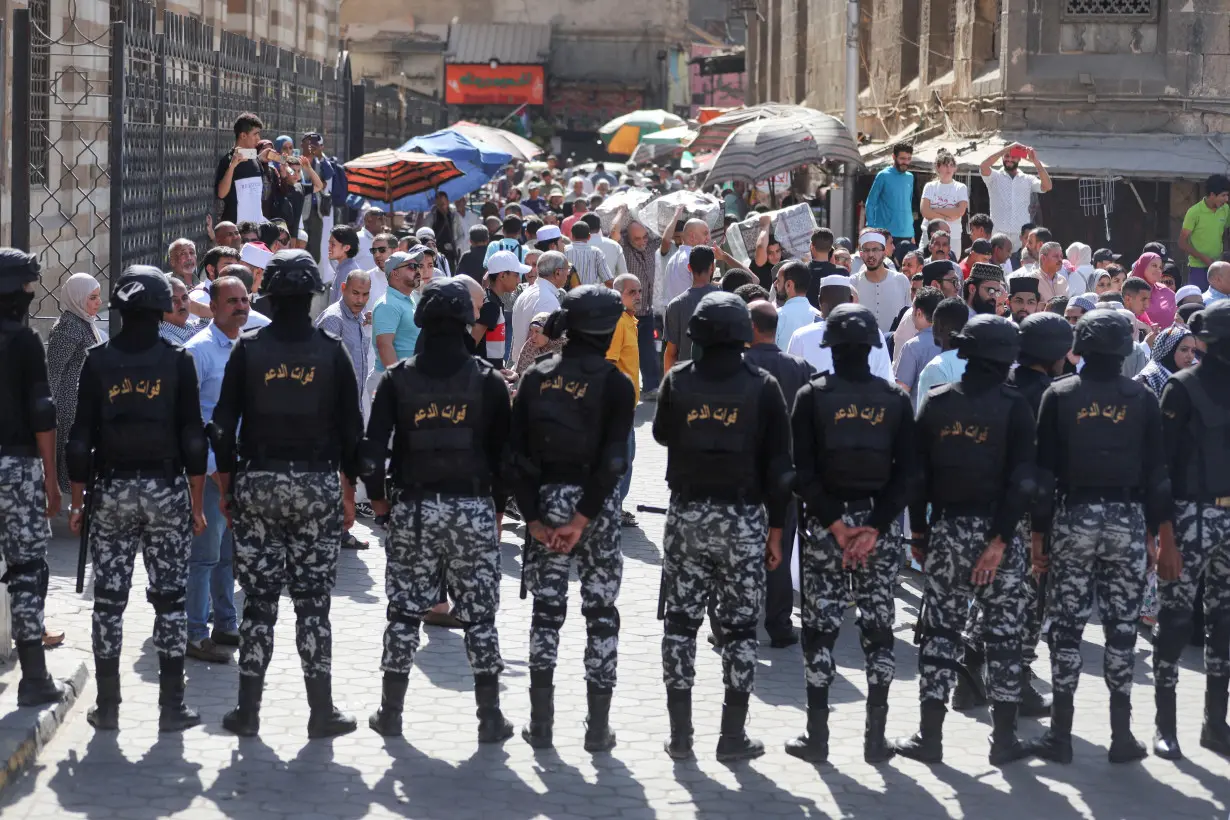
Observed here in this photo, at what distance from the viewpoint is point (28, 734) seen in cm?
683

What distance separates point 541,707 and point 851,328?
2.03 metres

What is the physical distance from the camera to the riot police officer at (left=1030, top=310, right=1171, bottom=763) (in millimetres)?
7148

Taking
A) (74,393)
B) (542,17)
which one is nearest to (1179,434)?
(74,393)

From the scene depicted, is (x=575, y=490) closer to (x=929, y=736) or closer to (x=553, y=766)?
(x=553, y=766)

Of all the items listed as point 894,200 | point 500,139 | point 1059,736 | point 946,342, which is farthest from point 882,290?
point 500,139

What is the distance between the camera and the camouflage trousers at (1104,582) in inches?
281

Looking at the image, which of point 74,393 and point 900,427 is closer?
point 900,427

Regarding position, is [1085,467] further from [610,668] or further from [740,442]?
[610,668]

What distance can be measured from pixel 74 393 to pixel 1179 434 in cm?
602

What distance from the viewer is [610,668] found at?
7180 millimetres

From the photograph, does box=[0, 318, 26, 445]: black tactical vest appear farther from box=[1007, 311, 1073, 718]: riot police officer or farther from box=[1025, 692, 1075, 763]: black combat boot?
box=[1025, 692, 1075, 763]: black combat boot

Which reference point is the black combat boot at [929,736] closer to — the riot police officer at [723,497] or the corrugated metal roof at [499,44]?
the riot police officer at [723,497]

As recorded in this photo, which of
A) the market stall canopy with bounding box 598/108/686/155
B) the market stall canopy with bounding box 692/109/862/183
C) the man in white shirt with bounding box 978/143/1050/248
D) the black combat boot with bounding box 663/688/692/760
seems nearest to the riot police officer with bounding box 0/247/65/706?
the black combat boot with bounding box 663/688/692/760

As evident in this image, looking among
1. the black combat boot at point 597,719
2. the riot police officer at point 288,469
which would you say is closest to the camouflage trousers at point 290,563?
the riot police officer at point 288,469
